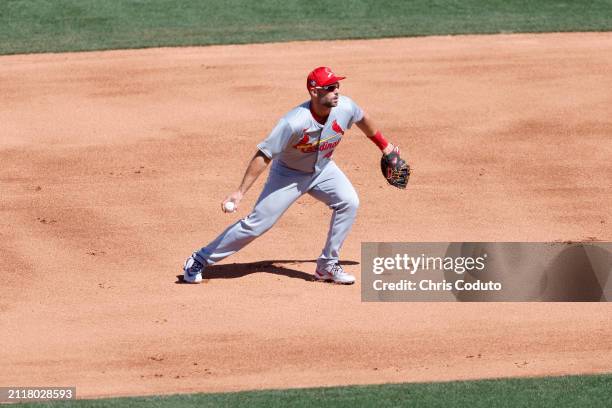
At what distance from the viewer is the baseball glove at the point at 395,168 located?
1213 centimetres

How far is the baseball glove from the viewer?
1213cm

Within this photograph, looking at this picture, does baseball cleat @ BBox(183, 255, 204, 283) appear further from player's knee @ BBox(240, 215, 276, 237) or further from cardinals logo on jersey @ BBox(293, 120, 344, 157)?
cardinals logo on jersey @ BBox(293, 120, 344, 157)

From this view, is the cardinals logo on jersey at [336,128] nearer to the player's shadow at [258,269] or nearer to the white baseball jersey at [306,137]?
the white baseball jersey at [306,137]

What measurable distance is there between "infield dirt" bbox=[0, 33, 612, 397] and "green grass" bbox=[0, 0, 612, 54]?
491 mm

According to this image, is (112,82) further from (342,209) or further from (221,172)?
(342,209)

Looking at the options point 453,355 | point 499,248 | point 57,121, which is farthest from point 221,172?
point 453,355

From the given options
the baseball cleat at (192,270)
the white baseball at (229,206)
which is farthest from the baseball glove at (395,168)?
the baseball cleat at (192,270)

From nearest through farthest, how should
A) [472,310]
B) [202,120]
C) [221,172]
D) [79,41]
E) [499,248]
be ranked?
[472,310], [499,248], [221,172], [202,120], [79,41]

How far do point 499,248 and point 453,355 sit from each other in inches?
85.7

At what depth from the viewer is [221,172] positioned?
14703 mm

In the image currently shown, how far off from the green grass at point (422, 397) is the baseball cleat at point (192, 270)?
7.51ft

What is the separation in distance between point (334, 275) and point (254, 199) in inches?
89.3

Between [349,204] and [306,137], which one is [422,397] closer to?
[349,204]

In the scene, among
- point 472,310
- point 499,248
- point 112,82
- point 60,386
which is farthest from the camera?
point 112,82
